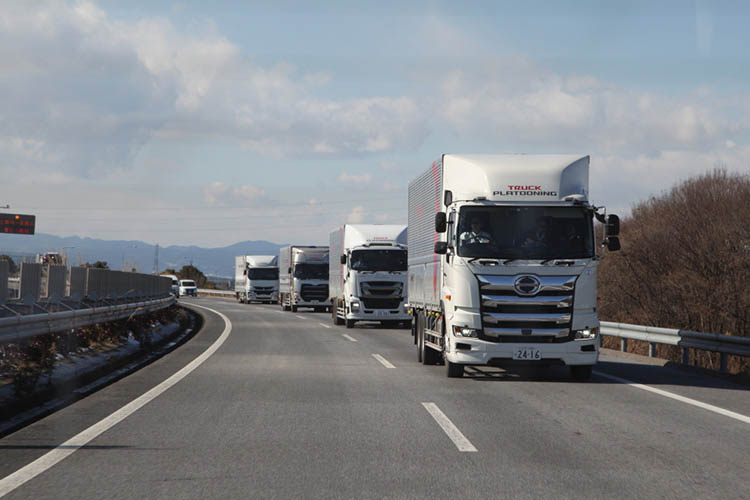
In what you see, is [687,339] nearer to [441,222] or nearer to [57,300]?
[441,222]

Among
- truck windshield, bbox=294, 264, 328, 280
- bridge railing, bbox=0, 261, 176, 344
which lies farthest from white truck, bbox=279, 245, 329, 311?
bridge railing, bbox=0, 261, 176, 344

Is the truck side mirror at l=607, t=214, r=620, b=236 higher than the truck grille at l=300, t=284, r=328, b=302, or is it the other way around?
the truck side mirror at l=607, t=214, r=620, b=236

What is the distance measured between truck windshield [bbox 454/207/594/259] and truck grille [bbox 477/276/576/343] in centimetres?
42

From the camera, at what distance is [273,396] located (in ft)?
34.5

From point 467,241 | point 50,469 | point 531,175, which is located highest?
point 531,175

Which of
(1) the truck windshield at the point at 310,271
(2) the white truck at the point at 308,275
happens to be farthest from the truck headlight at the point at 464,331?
(1) the truck windshield at the point at 310,271

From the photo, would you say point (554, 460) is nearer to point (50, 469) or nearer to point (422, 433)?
point (422, 433)

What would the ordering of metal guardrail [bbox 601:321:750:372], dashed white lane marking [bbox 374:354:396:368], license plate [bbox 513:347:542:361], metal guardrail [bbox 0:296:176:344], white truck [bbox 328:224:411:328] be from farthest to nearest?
white truck [bbox 328:224:411:328]
dashed white lane marking [bbox 374:354:396:368]
metal guardrail [bbox 601:321:750:372]
license plate [bbox 513:347:542:361]
metal guardrail [bbox 0:296:176:344]

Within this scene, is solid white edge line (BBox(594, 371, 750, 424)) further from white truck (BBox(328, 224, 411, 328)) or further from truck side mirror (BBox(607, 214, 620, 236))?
white truck (BBox(328, 224, 411, 328))

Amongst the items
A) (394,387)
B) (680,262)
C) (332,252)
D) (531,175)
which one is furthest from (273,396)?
(680,262)

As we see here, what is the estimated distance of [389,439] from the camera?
7645 millimetres

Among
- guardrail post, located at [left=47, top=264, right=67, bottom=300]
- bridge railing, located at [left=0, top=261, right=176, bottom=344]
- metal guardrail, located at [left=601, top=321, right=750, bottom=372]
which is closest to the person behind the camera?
bridge railing, located at [left=0, top=261, right=176, bottom=344]

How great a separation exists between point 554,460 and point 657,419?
2.77m

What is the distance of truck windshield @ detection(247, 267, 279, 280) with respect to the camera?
56.7 m
